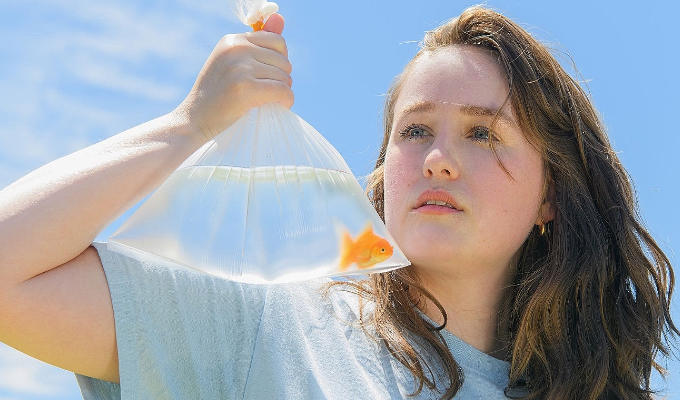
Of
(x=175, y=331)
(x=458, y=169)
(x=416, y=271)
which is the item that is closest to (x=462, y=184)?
(x=458, y=169)

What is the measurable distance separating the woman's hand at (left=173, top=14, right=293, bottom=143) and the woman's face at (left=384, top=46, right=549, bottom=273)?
0.68 m

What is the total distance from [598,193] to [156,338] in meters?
1.86

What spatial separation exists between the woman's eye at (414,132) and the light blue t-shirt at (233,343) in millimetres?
560

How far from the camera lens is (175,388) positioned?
2191mm

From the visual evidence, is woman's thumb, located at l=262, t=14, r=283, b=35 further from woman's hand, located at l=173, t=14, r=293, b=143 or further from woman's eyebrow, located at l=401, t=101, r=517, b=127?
woman's eyebrow, located at l=401, t=101, r=517, b=127

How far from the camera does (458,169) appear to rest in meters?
2.65

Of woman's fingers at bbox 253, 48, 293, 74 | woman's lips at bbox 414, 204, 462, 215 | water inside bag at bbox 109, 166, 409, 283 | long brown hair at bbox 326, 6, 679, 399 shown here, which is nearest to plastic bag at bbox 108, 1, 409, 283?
water inside bag at bbox 109, 166, 409, 283

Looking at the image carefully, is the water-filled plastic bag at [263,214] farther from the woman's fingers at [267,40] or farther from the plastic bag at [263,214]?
the woman's fingers at [267,40]

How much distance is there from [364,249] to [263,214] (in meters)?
0.27

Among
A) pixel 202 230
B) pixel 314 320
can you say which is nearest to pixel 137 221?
pixel 202 230

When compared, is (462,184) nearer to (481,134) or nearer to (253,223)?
(481,134)

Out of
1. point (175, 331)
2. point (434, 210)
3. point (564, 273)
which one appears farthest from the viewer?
point (564, 273)

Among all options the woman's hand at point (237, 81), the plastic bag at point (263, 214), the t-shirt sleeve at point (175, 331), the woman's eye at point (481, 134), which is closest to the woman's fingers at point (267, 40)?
the woman's hand at point (237, 81)

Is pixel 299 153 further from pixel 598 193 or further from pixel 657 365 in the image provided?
pixel 657 365
